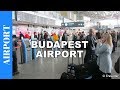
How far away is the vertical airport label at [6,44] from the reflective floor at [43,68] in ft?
0.73

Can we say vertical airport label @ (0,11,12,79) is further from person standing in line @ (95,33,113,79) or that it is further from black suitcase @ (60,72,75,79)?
person standing in line @ (95,33,113,79)

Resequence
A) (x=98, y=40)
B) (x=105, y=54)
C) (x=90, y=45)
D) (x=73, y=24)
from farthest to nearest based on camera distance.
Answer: (x=73, y=24) < (x=90, y=45) < (x=98, y=40) < (x=105, y=54)

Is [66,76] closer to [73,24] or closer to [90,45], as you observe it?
[90,45]

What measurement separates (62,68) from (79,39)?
0.71 meters

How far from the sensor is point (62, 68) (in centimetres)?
542

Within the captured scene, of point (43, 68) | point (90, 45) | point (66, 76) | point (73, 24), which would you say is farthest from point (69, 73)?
point (73, 24)

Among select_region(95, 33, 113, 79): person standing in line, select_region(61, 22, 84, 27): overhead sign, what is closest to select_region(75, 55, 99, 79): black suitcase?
select_region(95, 33, 113, 79): person standing in line

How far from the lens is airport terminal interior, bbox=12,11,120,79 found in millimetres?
5281

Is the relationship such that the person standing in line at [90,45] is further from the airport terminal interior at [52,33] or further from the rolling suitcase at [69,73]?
the rolling suitcase at [69,73]

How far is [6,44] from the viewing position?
5.32m

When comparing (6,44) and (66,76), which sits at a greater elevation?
(6,44)

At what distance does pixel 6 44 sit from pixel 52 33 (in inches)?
39.0

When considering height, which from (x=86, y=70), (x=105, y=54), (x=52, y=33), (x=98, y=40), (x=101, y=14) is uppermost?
(x=101, y=14)

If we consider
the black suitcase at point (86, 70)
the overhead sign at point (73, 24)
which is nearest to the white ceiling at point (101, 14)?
the overhead sign at point (73, 24)
